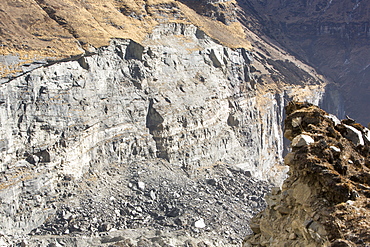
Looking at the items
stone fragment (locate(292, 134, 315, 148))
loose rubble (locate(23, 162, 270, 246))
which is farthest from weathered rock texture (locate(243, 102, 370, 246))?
loose rubble (locate(23, 162, 270, 246))

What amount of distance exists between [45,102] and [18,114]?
7.84 feet

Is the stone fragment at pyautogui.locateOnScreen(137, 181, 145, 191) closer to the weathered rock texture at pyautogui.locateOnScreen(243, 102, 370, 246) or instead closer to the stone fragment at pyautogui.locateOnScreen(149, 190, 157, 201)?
the stone fragment at pyautogui.locateOnScreen(149, 190, 157, 201)

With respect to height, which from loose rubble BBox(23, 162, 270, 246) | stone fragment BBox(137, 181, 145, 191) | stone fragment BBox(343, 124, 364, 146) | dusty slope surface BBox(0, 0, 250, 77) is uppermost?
stone fragment BBox(343, 124, 364, 146)

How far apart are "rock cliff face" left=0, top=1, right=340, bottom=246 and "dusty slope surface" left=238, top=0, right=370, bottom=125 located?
210 feet

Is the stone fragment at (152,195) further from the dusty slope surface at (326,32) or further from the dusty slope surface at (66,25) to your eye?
the dusty slope surface at (326,32)

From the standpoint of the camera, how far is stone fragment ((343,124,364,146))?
10.9 metres

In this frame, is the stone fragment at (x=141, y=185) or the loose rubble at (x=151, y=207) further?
the stone fragment at (x=141, y=185)

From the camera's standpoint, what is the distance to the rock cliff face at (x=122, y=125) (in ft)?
112

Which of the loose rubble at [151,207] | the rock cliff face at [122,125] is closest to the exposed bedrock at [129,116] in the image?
the rock cliff face at [122,125]

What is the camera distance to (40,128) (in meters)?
35.3

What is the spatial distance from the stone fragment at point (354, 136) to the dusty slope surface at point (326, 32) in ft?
344

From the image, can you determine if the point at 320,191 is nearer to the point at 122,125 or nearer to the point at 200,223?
the point at 200,223

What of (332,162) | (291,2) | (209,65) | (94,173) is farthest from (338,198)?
(291,2)

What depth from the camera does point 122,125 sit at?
140 ft
